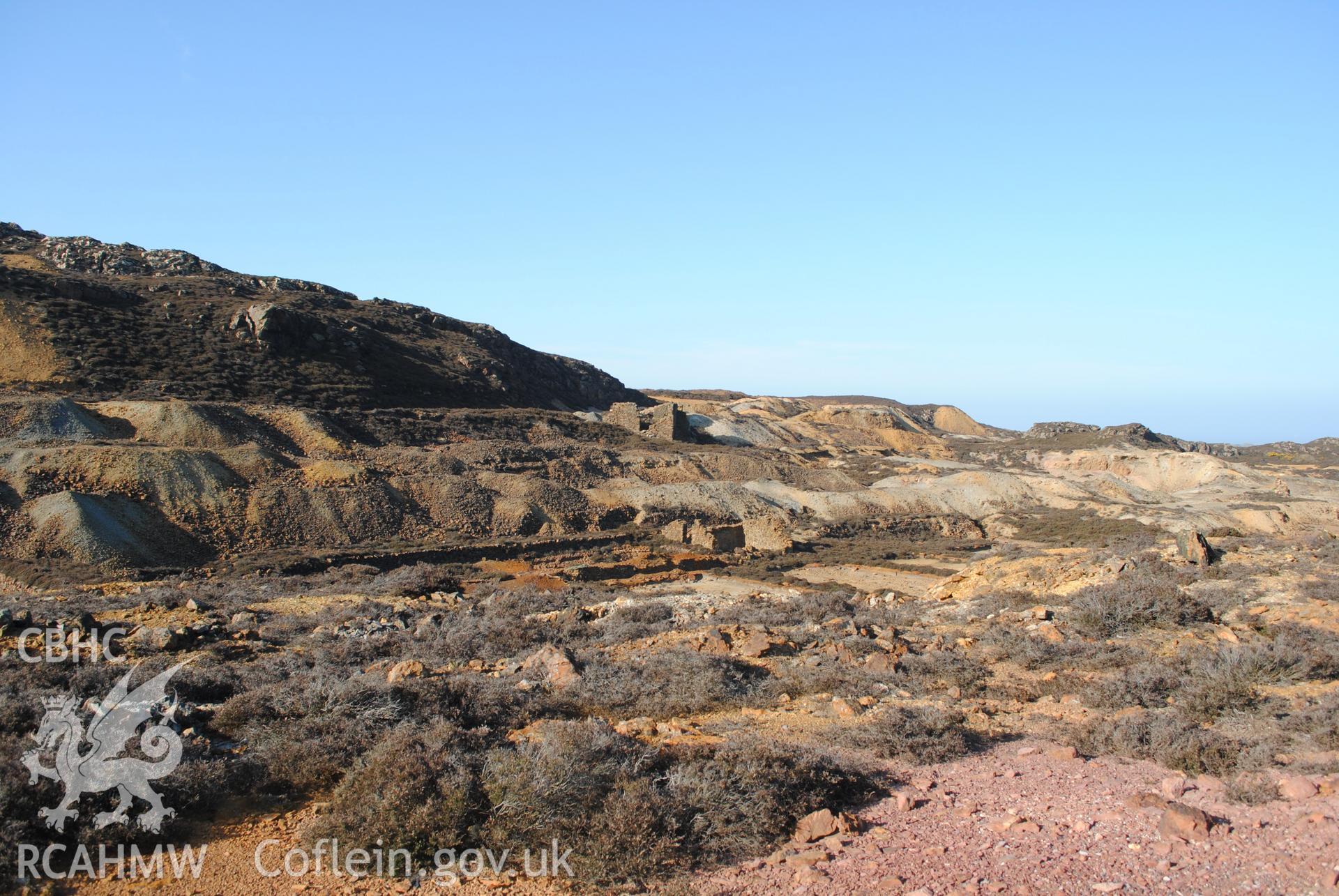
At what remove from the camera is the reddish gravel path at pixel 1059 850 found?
4715mm

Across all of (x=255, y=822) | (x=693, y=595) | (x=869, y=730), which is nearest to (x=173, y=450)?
(x=693, y=595)

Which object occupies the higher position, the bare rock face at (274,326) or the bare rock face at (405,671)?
the bare rock face at (274,326)

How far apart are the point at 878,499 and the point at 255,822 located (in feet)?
112

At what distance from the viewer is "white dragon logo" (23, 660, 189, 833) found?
210 inches

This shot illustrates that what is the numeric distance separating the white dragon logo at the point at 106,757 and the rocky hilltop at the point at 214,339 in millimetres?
34916

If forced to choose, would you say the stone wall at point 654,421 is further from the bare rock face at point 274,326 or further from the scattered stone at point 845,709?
the scattered stone at point 845,709

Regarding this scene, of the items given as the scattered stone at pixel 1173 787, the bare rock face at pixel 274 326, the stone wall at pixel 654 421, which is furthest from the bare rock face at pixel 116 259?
the scattered stone at pixel 1173 787

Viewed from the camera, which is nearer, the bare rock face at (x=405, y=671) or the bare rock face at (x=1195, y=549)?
the bare rock face at (x=405, y=671)

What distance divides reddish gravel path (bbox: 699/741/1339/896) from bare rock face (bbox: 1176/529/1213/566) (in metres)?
9.66

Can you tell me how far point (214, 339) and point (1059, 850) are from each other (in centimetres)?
5063

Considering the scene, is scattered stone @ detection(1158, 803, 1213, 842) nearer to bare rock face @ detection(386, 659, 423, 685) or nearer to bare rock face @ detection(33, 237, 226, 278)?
bare rock face @ detection(386, 659, 423, 685)

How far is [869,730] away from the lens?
750 centimetres

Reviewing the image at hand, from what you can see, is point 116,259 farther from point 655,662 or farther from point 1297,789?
point 1297,789

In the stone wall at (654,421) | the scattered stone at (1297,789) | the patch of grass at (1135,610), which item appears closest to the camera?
the scattered stone at (1297,789)
